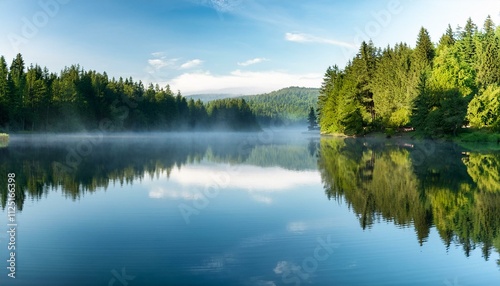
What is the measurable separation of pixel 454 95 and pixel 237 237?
60.3 meters

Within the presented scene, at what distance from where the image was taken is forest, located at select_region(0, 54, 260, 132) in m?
94.3

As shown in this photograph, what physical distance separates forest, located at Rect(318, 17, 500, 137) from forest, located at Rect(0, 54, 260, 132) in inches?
2484

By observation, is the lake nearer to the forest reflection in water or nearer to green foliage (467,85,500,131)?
the forest reflection in water

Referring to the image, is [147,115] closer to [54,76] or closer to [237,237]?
[54,76]

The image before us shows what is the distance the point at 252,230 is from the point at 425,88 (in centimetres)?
6161

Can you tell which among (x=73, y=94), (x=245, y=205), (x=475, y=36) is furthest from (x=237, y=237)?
(x=73, y=94)

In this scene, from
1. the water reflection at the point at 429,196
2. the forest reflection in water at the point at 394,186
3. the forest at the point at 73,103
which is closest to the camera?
the water reflection at the point at 429,196

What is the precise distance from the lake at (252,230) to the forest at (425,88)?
40634mm

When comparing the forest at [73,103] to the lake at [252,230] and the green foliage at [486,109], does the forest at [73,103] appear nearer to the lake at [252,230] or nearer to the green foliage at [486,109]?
the lake at [252,230]

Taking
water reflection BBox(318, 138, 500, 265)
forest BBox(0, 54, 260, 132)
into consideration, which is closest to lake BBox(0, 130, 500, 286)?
water reflection BBox(318, 138, 500, 265)

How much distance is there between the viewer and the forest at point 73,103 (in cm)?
9431

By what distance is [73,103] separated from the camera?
10588cm

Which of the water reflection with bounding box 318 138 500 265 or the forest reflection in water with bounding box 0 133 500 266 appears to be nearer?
the water reflection with bounding box 318 138 500 265

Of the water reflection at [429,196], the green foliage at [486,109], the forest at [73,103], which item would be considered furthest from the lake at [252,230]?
the forest at [73,103]
